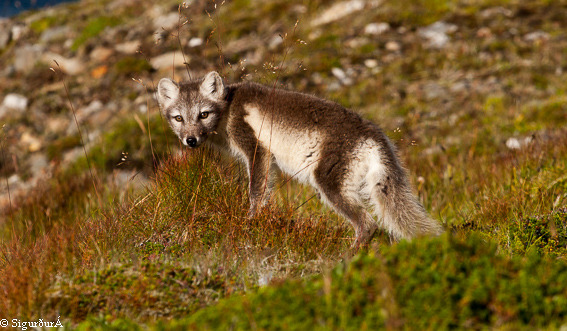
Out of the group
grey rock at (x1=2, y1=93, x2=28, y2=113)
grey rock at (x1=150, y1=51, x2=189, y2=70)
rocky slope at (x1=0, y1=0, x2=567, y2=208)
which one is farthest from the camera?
grey rock at (x1=2, y1=93, x2=28, y2=113)

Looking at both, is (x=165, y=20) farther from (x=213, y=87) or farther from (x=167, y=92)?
(x=213, y=87)

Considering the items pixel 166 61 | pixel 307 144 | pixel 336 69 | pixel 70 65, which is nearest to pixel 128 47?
pixel 70 65

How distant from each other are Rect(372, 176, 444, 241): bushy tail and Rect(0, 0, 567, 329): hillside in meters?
0.33

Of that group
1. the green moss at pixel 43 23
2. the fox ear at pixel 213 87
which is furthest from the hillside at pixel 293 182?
the green moss at pixel 43 23

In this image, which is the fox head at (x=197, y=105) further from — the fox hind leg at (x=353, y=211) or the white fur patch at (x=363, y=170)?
the white fur patch at (x=363, y=170)

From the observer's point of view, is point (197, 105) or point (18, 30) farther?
point (18, 30)

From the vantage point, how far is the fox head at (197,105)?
18.3ft

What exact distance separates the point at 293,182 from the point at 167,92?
214cm

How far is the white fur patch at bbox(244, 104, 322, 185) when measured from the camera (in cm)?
502

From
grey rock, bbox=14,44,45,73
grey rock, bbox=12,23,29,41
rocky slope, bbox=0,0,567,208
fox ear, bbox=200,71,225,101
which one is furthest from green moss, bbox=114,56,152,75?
fox ear, bbox=200,71,225,101

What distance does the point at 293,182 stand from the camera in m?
6.87

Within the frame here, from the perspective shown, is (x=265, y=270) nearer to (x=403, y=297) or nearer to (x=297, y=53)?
(x=403, y=297)

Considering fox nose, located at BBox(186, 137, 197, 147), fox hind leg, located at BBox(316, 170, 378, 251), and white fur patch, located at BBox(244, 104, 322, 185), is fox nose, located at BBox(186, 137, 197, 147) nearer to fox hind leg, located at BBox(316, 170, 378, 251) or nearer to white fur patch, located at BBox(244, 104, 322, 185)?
white fur patch, located at BBox(244, 104, 322, 185)

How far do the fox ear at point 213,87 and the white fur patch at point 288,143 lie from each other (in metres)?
0.37
